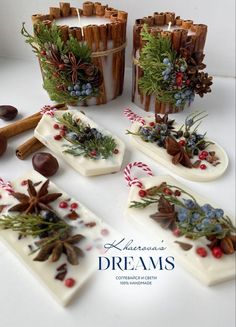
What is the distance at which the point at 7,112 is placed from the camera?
99 centimetres

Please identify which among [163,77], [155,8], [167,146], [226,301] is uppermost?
[155,8]

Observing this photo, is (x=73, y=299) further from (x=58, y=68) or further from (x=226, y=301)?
(x=58, y=68)

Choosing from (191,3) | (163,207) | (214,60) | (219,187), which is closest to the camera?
(163,207)

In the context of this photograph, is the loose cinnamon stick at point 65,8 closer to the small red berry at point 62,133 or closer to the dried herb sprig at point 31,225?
the small red berry at point 62,133

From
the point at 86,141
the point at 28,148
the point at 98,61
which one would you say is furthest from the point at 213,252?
the point at 98,61

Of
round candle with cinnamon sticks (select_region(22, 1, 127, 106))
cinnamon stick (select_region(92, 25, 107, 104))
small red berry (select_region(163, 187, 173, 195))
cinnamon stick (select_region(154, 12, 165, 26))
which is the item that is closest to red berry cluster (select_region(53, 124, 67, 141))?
round candle with cinnamon sticks (select_region(22, 1, 127, 106))

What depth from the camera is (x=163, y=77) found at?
35.5 inches

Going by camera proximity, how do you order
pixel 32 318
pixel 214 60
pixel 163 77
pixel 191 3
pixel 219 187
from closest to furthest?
pixel 32 318, pixel 219 187, pixel 163 77, pixel 191 3, pixel 214 60

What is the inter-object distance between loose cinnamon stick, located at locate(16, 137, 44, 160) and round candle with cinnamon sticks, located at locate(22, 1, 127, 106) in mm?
177

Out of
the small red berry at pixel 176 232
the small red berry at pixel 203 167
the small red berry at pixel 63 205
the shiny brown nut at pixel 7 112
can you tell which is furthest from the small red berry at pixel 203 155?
the shiny brown nut at pixel 7 112

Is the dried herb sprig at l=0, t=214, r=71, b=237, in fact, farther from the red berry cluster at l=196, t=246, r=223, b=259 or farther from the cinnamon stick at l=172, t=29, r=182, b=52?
the cinnamon stick at l=172, t=29, r=182, b=52

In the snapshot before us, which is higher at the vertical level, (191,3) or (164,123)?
(191,3)

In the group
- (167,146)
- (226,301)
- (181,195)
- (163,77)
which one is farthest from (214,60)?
(226,301)

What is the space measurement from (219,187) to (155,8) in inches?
27.7
